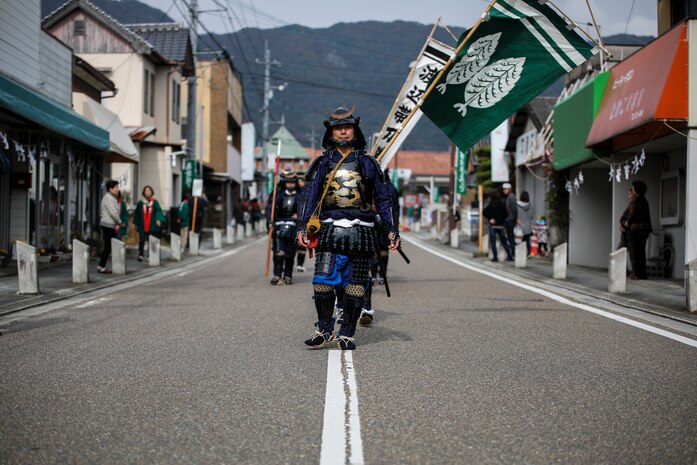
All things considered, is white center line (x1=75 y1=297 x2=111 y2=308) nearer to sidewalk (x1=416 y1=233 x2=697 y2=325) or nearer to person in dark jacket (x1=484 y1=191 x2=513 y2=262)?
sidewalk (x1=416 y1=233 x2=697 y2=325)

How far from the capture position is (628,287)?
13750 millimetres

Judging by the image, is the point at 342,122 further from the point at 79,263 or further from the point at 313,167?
the point at 79,263

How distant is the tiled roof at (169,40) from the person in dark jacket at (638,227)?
26.1 metres

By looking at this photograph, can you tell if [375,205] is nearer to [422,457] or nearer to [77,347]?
[77,347]

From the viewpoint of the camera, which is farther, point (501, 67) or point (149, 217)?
point (149, 217)

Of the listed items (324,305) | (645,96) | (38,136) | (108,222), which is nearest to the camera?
(324,305)

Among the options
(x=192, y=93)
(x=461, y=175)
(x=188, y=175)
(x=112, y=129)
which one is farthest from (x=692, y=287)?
(x=461, y=175)

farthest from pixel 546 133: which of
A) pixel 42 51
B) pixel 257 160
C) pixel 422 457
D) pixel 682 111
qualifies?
pixel 257 160

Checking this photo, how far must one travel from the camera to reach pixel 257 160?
112375mm

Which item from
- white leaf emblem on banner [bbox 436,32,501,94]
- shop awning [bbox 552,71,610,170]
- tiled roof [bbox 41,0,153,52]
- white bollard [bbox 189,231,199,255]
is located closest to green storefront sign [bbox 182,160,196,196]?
white bollard [bbox 189,231,199,255]

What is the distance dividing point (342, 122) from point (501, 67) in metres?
4.76

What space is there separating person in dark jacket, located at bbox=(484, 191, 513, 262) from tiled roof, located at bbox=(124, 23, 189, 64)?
20.9 m

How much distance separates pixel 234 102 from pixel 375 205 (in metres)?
52.3

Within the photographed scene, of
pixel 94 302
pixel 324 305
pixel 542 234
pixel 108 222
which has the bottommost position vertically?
pixel 94 302
